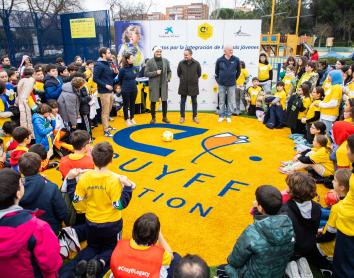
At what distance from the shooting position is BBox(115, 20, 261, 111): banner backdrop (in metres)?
8.72

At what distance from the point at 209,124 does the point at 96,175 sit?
5.23 m

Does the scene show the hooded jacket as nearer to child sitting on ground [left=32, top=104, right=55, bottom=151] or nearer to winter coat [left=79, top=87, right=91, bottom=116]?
child sitting on ground [left=32, top=104, right=55, bottom=151]

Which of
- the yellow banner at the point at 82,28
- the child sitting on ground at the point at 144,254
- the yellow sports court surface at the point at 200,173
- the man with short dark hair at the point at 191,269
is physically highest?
the yellow banner at the point at 82,28

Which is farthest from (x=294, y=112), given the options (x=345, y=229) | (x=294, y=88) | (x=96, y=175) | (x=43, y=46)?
(x=43, y=46)

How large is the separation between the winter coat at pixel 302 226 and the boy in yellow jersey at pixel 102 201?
1.43m

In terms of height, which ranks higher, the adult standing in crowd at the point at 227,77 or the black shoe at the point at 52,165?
the adult standing in crowd at the point at 227,77

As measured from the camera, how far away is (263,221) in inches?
93.2

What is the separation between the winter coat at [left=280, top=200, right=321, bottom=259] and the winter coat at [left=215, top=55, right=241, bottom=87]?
536 centimetres

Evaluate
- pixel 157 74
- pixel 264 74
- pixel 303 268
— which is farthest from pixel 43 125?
pixel 264 74

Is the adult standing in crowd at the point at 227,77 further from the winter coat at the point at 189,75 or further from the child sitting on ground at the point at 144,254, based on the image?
the child sitting on ground at the point at 144,254

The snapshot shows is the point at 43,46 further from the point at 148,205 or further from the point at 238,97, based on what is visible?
the point at 148,205

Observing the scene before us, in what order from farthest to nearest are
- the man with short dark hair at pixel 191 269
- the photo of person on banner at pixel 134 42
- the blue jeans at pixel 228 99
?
the photo of person on banner at pixel 134 42
the blue jeans at pixel 228 99
the man with short dark hair at pixel 191 269

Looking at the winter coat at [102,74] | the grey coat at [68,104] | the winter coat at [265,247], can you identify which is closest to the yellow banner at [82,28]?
the winter coat at [102,74]

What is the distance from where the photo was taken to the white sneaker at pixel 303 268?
2689mm
